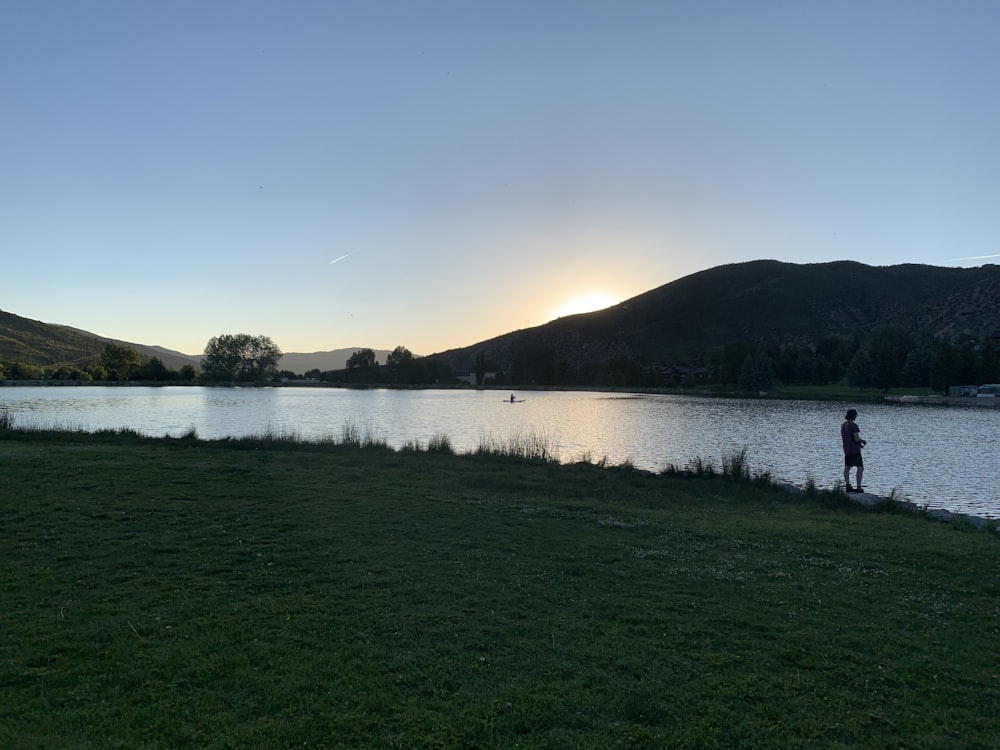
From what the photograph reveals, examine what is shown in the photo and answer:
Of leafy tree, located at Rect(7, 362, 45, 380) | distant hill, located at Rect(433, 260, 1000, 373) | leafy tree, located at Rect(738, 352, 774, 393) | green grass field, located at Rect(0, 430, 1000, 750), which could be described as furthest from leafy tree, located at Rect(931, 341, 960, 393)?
leafy tree, located at Rect(7, 362, 45, 380)

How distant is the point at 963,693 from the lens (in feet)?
16.0

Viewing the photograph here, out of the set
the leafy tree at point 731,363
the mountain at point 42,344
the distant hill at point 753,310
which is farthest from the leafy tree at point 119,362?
the leafy tree at point 731,363

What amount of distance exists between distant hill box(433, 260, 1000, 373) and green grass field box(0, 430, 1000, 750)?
5455 inches

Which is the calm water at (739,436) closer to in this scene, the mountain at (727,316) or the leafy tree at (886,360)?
the leafy tree at (886,360)

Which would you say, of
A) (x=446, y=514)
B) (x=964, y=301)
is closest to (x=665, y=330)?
(x=964, y=301)

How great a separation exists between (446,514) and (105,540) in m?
5.19

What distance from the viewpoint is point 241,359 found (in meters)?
162

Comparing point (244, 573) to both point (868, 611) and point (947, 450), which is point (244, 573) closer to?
point (868, 611)

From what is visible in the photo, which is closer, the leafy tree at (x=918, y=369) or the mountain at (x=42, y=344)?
the leafy tree at (x=918, y=369)

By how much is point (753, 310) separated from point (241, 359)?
13450cm

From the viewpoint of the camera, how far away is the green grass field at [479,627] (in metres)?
4.31

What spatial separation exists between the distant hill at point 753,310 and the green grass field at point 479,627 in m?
139

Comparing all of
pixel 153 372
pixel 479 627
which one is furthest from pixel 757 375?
pixel 153 372

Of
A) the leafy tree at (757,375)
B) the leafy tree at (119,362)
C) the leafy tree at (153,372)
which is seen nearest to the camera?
the leafy tree at (757,375)
